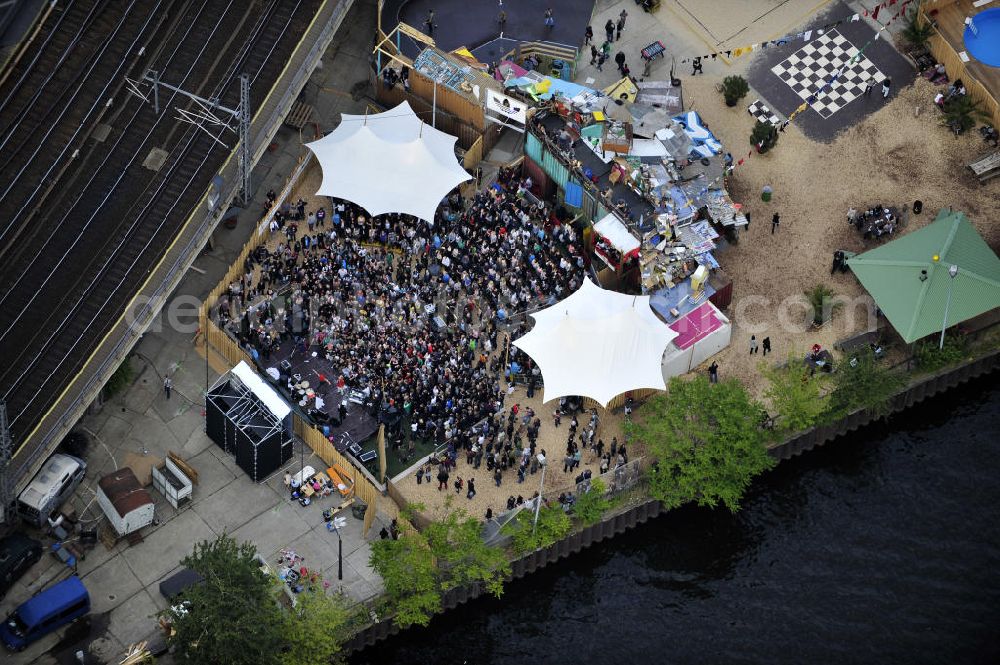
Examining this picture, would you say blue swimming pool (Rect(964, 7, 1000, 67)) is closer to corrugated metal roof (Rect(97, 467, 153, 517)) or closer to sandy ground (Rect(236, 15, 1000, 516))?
sandy ground (Rect(236, 15, 1000, 516))

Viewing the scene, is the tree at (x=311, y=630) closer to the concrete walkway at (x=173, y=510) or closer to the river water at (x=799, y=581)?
the concrete walkway at (x=173, y=510)

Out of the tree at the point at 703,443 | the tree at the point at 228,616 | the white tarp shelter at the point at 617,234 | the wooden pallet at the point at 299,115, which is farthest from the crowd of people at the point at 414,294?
the tree at the point at 228,616

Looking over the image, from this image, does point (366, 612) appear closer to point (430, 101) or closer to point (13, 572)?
point (13, 572)

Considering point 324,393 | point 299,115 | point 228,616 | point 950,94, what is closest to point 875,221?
point 950,94

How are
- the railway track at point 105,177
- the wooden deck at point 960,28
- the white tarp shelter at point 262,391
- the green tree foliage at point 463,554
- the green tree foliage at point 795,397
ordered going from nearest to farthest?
the green tree foliage at point 463,554
the white tarp shelter at point 262,391
the green tree foliage at point 795,397
the railway track at point 105,177
the wooden deck at point 960,28

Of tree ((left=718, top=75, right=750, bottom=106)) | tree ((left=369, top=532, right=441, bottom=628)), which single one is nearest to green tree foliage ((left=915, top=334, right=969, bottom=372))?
tree ((left=718, top=75, right=750, bottom=106))

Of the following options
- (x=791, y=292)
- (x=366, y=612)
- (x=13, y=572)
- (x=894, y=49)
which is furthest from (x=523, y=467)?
(x=894, y=49)

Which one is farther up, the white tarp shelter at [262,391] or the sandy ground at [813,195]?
the sandy ground at [813,195]
